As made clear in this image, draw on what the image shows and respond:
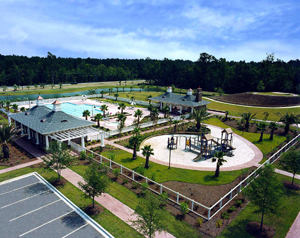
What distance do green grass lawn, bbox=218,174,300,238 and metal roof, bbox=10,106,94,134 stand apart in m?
26.8

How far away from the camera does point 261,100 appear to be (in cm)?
7719

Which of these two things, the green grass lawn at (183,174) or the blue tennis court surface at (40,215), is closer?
the blue tennis court surface at (40,215)

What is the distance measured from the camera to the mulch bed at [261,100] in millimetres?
72306

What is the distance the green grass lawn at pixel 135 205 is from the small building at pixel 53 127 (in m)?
6.96

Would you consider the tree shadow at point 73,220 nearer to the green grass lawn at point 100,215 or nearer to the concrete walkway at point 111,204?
the green grass lawn at point 100,215

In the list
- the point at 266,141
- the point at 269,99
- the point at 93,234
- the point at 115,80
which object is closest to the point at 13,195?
the point at 93,234

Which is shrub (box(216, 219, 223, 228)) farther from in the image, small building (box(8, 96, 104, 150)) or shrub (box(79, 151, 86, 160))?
small building (box(8, 96, 104, 150))

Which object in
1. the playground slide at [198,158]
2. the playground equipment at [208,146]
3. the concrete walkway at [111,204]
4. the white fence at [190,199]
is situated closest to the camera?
the concrete walkway at [111,204]

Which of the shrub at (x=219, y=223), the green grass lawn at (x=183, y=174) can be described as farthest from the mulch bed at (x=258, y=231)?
the green grass lawn at (x=183, y=174)

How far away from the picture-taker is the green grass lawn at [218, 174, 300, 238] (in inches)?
724

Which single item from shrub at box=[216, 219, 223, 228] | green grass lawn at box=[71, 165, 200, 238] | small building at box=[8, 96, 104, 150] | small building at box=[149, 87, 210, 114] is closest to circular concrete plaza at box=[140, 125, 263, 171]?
green grass lawn at box=[71, 165, 200, 238]

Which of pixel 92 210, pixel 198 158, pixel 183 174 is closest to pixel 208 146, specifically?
pixel 198 158

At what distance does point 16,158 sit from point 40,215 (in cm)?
1569

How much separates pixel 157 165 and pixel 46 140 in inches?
695
